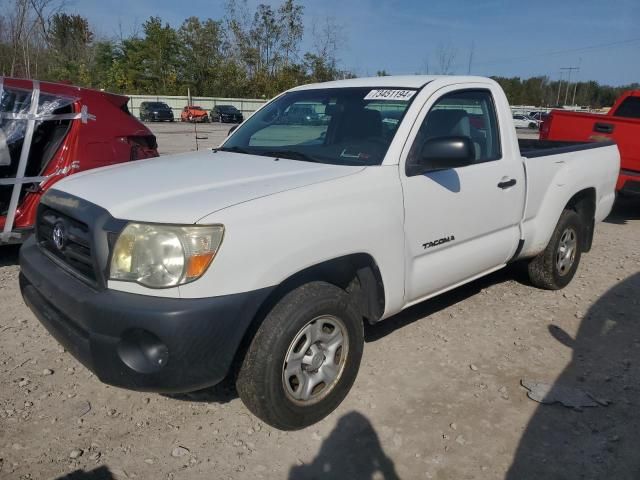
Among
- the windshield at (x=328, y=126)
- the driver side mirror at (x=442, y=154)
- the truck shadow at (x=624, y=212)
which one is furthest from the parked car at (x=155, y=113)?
the driver side mirror at (x=442, y=154)

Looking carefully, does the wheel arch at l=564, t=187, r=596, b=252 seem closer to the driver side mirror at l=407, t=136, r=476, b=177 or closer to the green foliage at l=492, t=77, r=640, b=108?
the driver side mirror at l=407, t=136, r=476, b=177

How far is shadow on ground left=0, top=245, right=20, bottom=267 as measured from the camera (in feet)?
17.7

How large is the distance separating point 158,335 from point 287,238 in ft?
2.36

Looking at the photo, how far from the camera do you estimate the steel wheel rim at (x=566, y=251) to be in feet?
16.1

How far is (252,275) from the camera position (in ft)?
7.98

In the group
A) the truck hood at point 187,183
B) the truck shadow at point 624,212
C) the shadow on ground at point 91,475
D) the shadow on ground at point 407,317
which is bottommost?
the truck shadow at point 624,212

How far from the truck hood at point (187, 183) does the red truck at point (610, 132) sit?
18.1 feet

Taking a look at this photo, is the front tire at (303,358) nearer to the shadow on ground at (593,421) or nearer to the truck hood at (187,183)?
the truck hood at (187,183)

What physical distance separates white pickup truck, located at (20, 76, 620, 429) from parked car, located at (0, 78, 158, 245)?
1869mm

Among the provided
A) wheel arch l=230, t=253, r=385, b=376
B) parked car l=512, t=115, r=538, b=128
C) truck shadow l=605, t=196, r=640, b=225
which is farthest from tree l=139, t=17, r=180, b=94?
wheel arch l=230, t=253, r=385, b=376

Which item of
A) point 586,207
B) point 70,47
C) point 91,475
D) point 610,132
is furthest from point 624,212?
point 70,47

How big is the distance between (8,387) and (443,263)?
279cm

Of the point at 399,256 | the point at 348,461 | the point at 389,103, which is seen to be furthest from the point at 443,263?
the point at 348,461

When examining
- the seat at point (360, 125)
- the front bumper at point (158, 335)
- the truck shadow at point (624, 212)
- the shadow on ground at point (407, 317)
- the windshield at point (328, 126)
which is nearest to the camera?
the front bumper at point (158, 335)
